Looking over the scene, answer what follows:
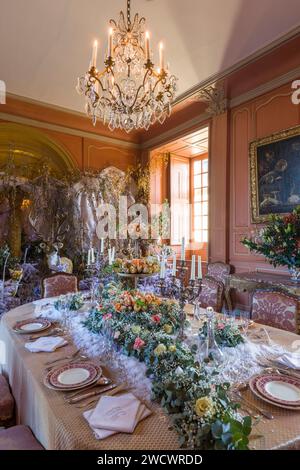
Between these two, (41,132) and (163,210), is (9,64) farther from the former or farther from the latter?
(163,210)

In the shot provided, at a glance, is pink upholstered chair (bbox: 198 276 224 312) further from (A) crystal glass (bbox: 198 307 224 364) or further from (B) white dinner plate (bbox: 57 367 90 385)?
(B) white dinner plate (bbox: 57 367 90 385)

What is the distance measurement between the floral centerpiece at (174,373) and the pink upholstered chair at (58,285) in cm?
124

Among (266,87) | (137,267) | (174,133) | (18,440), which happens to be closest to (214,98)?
(266,87)

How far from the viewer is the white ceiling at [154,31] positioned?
2.64 meters

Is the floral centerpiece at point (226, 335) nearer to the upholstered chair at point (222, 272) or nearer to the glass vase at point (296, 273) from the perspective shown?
the glass vase at point (296, 273)

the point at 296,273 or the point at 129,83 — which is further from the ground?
the point at 129,83

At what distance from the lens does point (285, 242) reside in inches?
102

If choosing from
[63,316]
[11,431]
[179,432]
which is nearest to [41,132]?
[63,316]

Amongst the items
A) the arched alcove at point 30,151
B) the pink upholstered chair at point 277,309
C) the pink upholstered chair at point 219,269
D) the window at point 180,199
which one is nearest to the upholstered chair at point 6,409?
the pink upholstered chair at point 277,309

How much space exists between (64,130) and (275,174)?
3.62m

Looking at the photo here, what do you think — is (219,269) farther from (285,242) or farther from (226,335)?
(226,335)

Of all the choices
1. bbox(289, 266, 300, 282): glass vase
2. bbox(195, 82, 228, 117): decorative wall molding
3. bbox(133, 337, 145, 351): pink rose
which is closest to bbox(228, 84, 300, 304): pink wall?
bbox(195, 82, 228, 117): decorative wall molding

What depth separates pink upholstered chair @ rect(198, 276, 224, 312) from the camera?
267 cm

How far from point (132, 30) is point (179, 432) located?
3.23 metres
